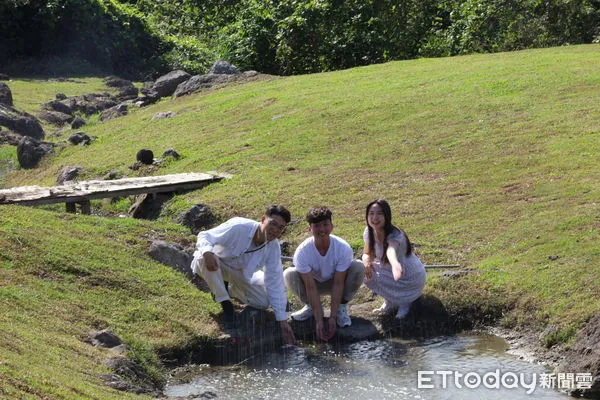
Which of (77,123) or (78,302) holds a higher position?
(77,123)

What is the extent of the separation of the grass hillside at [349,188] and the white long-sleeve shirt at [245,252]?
68 centimetres

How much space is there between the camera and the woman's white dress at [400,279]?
1111 centimetres

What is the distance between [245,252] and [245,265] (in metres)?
Result: 0.14

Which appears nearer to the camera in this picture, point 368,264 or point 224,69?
point 368,264

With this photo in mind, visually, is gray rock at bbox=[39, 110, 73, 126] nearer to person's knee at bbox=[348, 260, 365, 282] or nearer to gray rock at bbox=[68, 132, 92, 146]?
gray rock at bbox=[68, 132, 92, 146]

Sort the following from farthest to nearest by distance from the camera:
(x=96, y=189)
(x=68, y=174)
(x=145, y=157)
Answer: (x=68, y=174)
(x=145, y=157)
(x=96, y=189)

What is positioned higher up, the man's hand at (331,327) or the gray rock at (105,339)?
the gray rock at (105,339)

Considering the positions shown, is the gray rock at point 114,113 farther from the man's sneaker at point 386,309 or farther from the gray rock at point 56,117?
the man's sneaker at point 386,309

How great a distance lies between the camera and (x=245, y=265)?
35.8ft

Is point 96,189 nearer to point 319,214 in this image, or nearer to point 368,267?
point 368,267

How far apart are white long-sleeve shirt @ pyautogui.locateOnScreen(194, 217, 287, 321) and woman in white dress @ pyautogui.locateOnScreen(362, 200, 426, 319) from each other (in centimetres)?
103

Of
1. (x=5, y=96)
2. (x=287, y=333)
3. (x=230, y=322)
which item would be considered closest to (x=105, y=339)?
(x=230, y=322)

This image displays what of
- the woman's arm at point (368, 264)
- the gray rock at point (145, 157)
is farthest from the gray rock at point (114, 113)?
the woman's arm at point (368, 264)

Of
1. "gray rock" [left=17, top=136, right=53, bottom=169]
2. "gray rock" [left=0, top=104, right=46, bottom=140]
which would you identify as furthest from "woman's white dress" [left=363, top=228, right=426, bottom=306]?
"gray rock" [left=0, top=104, right=46, bottom=140]
